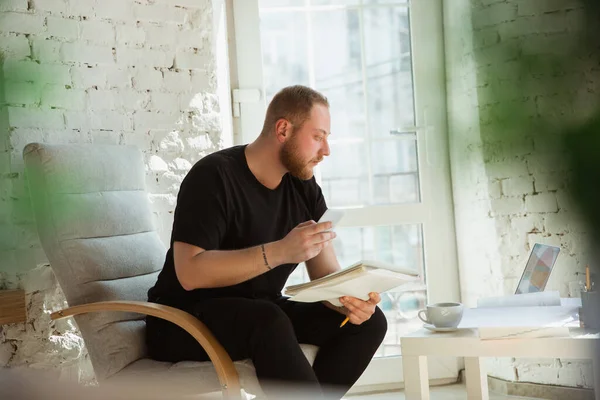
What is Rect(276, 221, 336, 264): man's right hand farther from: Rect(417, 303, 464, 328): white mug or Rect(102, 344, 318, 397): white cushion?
Rect(417, 303, 464, 328): white mug

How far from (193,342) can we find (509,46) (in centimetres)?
188

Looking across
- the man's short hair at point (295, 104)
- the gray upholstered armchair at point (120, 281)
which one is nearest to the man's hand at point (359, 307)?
the gray upholstered armchair at point (120, 281)

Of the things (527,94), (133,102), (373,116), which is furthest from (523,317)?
(527,94)

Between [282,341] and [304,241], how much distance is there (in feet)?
0.81

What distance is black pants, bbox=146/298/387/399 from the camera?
1881 mm

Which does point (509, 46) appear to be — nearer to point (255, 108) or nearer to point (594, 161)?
point (594, 161)

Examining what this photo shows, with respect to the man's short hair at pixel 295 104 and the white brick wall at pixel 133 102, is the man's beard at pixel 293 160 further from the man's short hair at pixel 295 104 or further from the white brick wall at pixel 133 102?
the white brick wall at pixel 133 102

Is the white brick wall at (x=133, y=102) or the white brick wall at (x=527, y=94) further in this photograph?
the white brick wall at (x=133, y=102)

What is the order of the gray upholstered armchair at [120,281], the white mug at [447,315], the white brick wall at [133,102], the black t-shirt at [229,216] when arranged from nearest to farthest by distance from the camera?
the gray upholstered armchair at [120,281] → the black t-shirt at [229,216] → the white mug at [447,315] → the white brick wall at [133,102]

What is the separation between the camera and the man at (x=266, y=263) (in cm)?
191

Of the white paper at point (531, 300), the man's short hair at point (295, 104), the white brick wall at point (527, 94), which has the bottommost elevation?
the white paper at point (531, 300)

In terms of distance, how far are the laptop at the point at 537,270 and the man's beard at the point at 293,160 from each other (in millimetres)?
833

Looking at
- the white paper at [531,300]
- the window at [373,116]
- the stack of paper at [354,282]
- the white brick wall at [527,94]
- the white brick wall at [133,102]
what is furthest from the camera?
the window at [373,116]

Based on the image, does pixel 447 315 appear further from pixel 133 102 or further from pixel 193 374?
pixel 133 102
